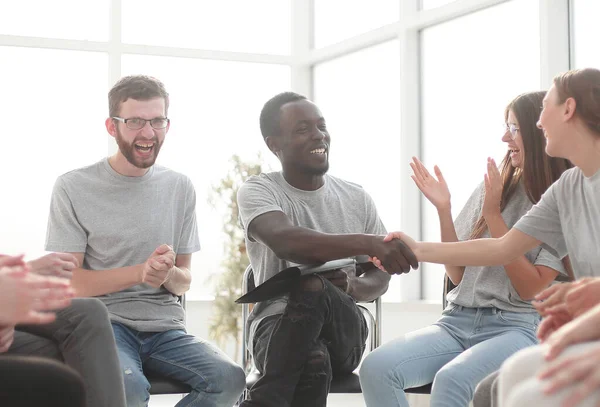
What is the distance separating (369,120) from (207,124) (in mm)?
1269

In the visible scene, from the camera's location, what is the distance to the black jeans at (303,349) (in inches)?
98.8

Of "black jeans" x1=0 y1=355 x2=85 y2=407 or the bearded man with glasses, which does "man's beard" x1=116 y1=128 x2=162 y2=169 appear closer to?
the bearded man with glasses

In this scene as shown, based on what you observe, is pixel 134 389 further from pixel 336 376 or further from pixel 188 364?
pixel 336 376

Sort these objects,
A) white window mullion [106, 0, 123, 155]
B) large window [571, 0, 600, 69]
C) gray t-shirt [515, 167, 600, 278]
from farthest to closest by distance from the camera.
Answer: white window mullion [106, 0, 123, 155] → large window [571, 0, 600, 69] → gray t-shirt [515, 167, 600, 278]

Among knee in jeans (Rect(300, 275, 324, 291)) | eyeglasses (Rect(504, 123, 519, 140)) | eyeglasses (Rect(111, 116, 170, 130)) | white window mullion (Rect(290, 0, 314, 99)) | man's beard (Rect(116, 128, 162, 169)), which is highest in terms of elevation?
white window mullion (Rect(290, 0, 314, 99))

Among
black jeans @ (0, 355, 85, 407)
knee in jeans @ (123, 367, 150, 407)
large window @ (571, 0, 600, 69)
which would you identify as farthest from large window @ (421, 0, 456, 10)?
black jeans @ (0, 355, 85, 407)

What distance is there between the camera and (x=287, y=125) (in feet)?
10.3

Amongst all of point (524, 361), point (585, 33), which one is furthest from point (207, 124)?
point (524, 361)

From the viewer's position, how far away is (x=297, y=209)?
3.03 meters

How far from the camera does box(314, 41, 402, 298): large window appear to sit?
5867mm

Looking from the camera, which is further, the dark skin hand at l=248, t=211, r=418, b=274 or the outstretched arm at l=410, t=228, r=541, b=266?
the dark skin hand at l=248, t=211, r=418, b=274

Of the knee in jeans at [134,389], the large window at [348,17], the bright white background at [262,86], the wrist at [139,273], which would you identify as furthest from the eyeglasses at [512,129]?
the large window at [348,17]

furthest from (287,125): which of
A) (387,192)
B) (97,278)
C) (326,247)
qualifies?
(387,192)

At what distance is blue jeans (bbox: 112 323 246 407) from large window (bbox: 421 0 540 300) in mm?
2823
